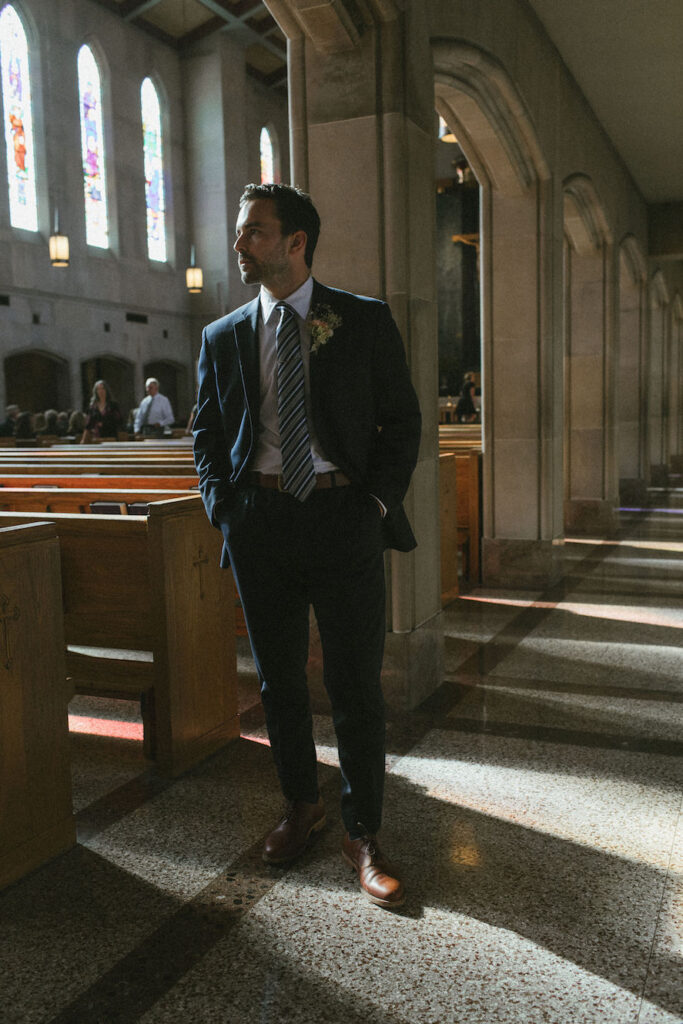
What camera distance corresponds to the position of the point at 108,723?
377 centimetres

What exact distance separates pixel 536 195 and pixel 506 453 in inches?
72.0

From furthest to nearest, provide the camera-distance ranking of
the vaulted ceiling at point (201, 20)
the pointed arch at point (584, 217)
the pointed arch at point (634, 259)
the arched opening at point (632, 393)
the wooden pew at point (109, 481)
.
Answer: the vaulted ceiling at point (201, 20) < the arched opening at point (632, 393) < the pointed arch at point (634, 259) < the pointed arch at point (584, 217) < the wooden pew at point (109, 481)

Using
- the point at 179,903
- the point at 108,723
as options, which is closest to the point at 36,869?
the point at 179,903

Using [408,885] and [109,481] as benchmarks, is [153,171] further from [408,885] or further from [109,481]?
[408,885]

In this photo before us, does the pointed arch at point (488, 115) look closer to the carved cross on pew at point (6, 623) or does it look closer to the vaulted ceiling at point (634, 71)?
the vaulted ceiling at point (634, 71)

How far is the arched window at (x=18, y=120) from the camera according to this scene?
621 inches

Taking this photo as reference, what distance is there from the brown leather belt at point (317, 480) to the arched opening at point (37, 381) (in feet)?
52.2

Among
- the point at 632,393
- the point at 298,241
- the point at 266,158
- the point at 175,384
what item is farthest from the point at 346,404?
the point at 266,158

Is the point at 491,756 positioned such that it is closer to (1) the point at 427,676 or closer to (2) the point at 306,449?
(1) the point at 427,676

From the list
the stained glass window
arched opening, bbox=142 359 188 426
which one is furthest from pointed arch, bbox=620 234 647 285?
the stained glass window

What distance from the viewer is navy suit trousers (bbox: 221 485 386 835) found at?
2.31 m

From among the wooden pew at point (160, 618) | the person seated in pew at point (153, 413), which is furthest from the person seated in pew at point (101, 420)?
the wooden pew at point (160, 618)

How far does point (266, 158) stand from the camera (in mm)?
22031

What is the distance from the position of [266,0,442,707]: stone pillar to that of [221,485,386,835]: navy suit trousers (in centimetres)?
144
